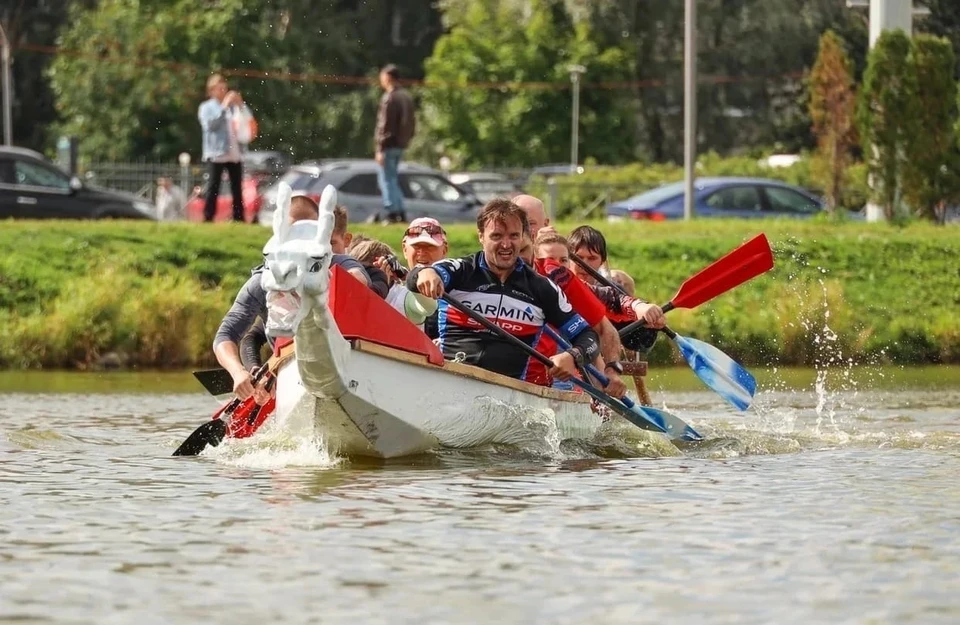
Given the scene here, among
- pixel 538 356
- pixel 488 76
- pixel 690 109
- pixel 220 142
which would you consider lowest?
pixel 538 356

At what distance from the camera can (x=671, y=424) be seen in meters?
14.5

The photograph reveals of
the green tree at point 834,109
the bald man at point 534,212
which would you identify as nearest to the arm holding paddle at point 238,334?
the bald man at point 534,212

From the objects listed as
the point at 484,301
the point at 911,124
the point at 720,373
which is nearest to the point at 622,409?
the point at 484,301

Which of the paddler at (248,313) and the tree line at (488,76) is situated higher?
the tree line at (488,76)

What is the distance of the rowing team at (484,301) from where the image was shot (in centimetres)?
1280

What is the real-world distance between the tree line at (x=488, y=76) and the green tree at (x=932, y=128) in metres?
28.0

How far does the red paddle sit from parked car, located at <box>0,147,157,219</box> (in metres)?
15.1

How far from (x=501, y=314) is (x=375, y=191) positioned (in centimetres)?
2033

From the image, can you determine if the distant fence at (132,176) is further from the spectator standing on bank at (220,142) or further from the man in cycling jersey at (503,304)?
the man in cycling jersey at (503,304)

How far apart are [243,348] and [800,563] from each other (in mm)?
5317

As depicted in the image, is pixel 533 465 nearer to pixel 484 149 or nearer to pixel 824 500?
pixel 824 500

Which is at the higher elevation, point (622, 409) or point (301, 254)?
point (301, 254)

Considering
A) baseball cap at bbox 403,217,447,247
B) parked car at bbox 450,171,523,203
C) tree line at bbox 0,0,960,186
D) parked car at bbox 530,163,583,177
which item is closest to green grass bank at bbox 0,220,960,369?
baseball cap at bbox 403,217,447,247

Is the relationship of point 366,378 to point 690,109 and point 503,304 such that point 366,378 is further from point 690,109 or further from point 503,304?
point 690,109
